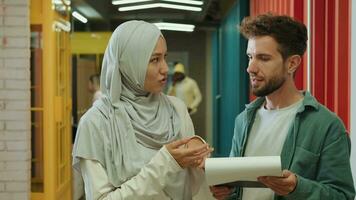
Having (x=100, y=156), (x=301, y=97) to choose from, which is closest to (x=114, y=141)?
(x=100, y=156)

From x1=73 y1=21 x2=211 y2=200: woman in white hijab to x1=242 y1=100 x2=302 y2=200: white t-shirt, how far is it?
0.70ft

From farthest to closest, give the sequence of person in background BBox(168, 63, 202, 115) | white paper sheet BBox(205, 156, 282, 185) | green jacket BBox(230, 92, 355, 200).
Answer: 1. person in background BBox(168, 63, 202, 115)
2. green jacket BBox(230, 92, 355, 200)
3. white paper sheet BBox(205, 156, 282, 185)

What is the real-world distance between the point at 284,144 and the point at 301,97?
0.20 metres

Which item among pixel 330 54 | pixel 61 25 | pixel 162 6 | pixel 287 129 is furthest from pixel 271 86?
pixel 162 6

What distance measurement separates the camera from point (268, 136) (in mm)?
1705

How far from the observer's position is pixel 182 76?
28.6 feet

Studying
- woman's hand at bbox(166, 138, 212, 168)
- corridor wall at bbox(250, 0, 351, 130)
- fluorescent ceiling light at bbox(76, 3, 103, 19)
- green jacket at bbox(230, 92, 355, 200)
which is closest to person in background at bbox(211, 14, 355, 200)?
green jacket at bbox(230, 92, 355, 200)

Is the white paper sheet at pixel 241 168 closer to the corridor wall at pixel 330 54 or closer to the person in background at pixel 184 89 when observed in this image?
the corridor wall at pixel 330 54

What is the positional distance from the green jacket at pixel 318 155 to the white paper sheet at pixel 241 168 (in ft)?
0.57

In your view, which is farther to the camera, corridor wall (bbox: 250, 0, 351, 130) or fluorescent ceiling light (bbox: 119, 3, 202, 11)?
fluorescent ceiling light (bbox: 119, 3, 202, 11)

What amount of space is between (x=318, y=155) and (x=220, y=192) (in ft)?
1.13

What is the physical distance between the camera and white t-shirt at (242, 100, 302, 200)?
5.47ft

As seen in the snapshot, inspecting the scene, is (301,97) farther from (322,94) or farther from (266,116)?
(322,94)

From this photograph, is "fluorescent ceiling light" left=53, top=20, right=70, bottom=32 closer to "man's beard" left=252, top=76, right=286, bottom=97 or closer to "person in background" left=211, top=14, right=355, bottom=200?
"person in background" left=211, top=14, right=355, bottom=200
